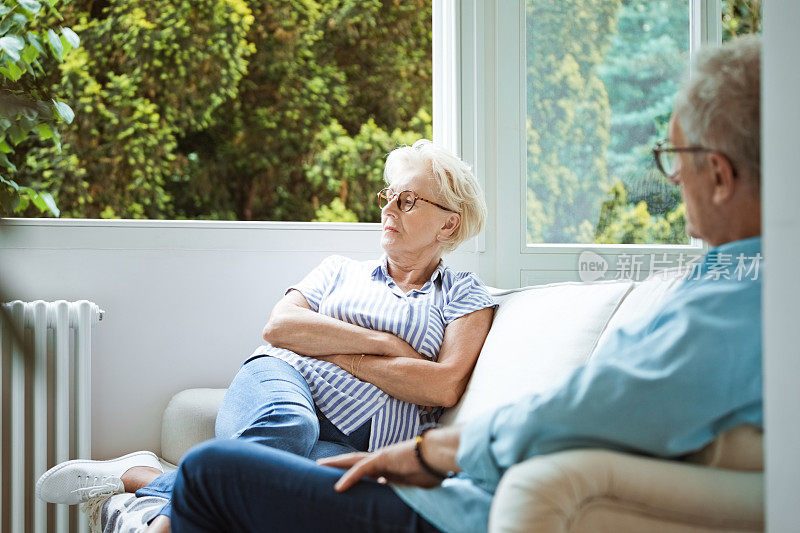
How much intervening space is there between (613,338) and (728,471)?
0.22 m

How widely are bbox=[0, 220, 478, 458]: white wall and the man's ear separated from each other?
1.53 m

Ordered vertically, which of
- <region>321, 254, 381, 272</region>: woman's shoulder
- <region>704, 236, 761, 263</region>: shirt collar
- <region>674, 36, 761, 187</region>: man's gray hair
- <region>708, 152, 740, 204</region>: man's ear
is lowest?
<region>321, 254, 381, 272</region>: woman's shoulder

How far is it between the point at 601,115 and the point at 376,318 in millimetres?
1105

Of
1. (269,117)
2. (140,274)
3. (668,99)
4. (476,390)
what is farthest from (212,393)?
(269,117)

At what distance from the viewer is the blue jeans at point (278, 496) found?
3.52 ft

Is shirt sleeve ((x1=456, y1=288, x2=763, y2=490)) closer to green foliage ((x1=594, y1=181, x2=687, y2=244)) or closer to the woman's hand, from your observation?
the woman's hand

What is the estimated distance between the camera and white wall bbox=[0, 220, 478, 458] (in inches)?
96.8

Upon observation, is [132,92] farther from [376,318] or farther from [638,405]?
[638,405]

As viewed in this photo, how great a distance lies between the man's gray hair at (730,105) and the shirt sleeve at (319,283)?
118cm

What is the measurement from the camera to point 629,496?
3.10 ft

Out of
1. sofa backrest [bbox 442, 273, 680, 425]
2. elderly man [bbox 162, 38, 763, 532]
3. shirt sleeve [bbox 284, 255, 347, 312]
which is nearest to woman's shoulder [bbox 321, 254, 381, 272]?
shirt sleeve [bbox 284, 255, 347, 312]

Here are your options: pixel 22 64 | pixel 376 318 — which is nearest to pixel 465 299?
pixel 376 318

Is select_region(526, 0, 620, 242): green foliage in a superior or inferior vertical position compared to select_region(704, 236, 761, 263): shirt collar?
superior

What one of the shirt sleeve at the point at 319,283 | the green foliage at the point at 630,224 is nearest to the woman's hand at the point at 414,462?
the shirt sleeve at the point at 319,283
